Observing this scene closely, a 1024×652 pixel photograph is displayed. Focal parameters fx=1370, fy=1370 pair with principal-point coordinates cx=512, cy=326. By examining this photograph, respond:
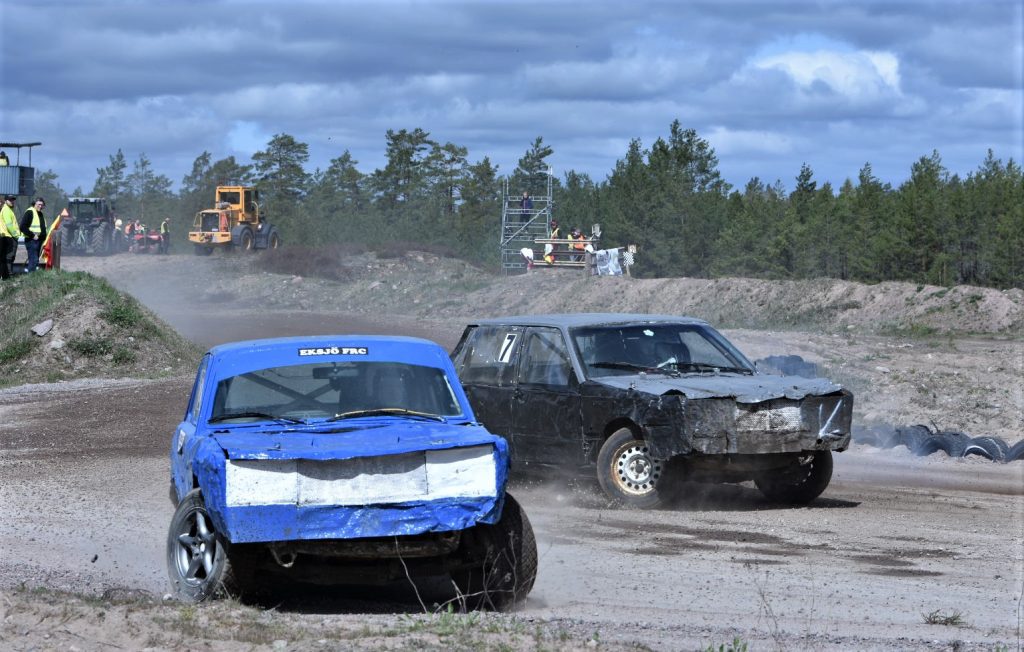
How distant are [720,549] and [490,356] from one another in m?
3.92

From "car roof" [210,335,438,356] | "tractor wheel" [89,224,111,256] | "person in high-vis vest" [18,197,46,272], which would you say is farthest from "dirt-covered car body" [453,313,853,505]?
"tractor wheel" [89,224,111,256]

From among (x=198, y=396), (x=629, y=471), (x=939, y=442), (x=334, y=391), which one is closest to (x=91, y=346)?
(x=939, y=442)

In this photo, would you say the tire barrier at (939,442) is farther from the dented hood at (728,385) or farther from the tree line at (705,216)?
the tree line at (705,216)

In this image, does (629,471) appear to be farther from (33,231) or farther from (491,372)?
(33,231)

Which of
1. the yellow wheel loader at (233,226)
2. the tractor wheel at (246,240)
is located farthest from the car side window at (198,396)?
the tractor wheel at (246,240)

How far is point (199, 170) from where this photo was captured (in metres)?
138

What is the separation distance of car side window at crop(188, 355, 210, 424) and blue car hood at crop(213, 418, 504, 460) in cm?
59

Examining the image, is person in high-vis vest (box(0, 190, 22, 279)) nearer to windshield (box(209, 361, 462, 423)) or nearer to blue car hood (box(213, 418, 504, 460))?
windshield (box(209, 361, 462, 423))

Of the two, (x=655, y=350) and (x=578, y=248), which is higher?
(x=578, y=248)

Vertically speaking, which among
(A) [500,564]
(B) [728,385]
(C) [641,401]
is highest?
(B) [728,385]

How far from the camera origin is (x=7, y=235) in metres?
25.9

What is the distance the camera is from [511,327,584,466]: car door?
37.6 feet

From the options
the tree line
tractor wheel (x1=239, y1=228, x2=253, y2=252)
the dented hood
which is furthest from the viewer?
tractor wheel (x1=239, y1=228, x2=253, y2=252)

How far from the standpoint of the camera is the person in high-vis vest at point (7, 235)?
25.7 metres
